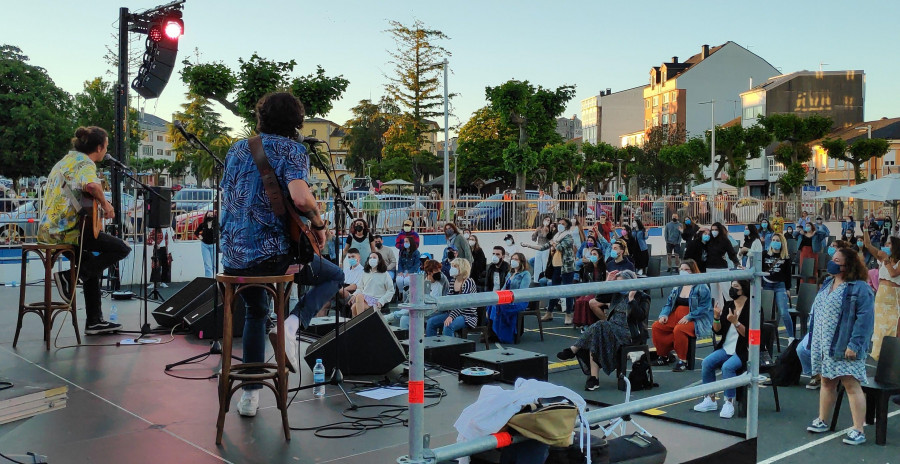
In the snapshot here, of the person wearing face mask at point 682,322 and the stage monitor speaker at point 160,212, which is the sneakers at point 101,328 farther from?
the person wearing face mask at point 682,322

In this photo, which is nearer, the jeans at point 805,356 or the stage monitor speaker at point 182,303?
the stage monitor speaker at point 182,303

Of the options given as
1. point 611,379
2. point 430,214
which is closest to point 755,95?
point 430,214

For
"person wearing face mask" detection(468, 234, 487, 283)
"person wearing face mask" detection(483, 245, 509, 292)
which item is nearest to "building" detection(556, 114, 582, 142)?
"person wearing face mask" detection(468, 234, 487, 283)

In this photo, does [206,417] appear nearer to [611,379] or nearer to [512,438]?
[512,438]

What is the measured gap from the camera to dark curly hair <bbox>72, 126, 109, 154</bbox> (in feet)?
20.2

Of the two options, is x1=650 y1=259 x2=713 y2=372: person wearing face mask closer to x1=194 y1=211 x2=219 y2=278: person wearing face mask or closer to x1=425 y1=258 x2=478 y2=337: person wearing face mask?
x1=425 y1=258 x2=478 y2=337: person wearing face mask

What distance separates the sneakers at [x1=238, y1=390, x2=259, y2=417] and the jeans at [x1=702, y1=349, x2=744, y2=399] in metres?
4.76

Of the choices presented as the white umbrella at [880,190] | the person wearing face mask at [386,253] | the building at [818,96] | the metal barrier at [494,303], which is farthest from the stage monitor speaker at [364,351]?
the building at [818,96]

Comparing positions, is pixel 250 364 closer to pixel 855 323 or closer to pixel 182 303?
pixel 182 303

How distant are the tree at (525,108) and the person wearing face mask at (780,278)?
76.7ft

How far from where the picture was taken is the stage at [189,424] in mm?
3781

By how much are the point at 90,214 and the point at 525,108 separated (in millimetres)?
30462

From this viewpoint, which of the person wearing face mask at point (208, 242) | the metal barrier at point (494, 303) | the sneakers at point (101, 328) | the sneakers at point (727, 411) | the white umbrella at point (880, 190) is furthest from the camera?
the white umbrella at point (880, 190)

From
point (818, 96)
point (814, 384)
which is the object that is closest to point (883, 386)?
point (814, 384)
